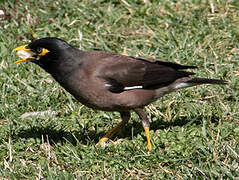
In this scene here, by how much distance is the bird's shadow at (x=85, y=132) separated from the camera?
6.34 m

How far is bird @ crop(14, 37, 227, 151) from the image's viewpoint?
582 cm

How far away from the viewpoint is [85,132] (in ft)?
21.7

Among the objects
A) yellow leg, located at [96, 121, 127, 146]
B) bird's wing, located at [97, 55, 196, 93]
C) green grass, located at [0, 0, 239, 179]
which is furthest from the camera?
yellow leg, located at [96, 121, 127, 146]

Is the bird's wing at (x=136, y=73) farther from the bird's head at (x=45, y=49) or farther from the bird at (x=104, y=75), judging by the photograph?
the bird's head at (x=45, y=49)

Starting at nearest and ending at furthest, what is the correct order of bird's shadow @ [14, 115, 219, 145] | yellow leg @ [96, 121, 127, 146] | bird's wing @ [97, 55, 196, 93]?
bird's wing @ [97, 55, 196, 93] < yellow leg @ [96, 121, 127, 146] < bird's shadow @ [14, 115, 219, 145]

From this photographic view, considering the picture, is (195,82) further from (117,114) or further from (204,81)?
(117,114)

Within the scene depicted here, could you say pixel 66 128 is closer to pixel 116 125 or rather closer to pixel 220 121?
pixel 116 125

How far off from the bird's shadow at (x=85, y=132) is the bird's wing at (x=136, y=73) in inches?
23.2

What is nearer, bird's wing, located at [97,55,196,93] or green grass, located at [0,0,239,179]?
green grass, located at [0,0,239,179]

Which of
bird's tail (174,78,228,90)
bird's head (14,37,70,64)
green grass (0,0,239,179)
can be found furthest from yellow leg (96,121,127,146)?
bird's head (14,37,70,64)

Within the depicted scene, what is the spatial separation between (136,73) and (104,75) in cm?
48

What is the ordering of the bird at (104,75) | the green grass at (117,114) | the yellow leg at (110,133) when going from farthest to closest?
the yellow leg at (110,133)
the bird at (104,75)
the green grass at (117,114)

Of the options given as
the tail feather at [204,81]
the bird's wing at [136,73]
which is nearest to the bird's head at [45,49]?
the bird's wing at [136,73]

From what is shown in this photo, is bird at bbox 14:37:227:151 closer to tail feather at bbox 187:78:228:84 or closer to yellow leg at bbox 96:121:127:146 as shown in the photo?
yellow leg at bbox 96:121:127:146
